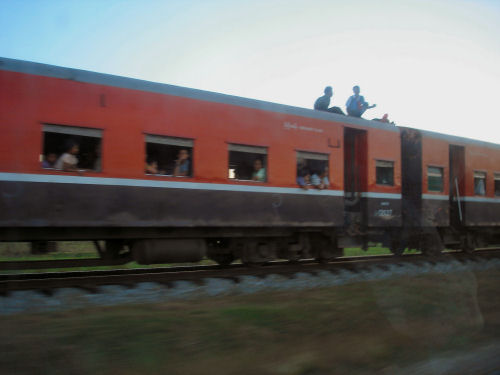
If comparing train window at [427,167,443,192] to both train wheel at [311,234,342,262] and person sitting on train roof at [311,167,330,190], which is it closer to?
train wheel at [311,234,342,262]

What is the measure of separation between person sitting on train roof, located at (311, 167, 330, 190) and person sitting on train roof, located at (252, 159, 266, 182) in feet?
4.07

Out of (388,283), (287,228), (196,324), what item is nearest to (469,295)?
(388,283)

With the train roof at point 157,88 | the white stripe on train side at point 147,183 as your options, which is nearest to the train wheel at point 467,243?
the train roof at point 157,88

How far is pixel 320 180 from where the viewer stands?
8906 mm

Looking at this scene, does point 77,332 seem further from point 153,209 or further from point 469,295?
point 469,295

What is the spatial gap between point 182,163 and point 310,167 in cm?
291

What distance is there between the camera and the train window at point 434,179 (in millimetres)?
10977

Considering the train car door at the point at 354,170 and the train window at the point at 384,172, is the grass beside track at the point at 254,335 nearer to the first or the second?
the train car door at the point at 354,170

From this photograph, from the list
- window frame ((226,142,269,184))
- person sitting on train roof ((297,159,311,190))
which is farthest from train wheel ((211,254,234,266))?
person sitting on train roof ((297,159,311,190))

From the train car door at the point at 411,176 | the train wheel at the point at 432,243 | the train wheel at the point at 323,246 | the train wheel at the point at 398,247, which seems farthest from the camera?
the train wheel at the point at 432,243

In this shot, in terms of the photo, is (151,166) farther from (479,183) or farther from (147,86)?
(479,183)

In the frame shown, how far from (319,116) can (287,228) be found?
8.56 ft

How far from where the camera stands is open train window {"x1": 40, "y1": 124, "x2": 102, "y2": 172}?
20.2ft

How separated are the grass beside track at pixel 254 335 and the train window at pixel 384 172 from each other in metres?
4.49
